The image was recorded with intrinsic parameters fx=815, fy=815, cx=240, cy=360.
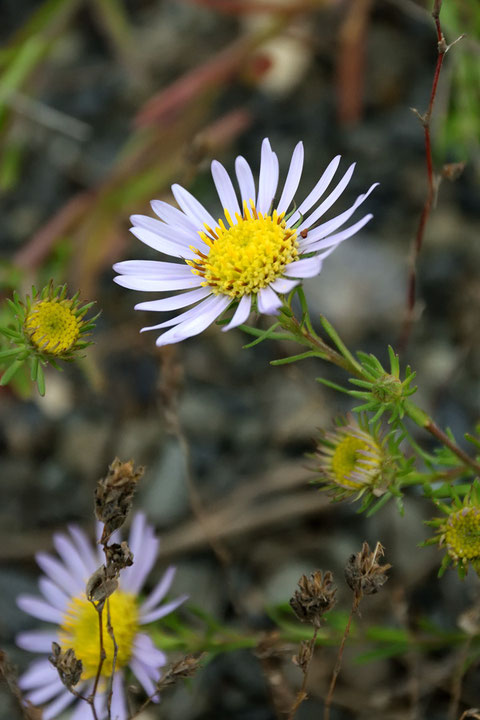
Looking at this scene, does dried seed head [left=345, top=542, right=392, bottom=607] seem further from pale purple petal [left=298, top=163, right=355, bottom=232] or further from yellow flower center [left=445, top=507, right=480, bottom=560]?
pale purple petal [left=298, top=163, right=355, bottom=232]

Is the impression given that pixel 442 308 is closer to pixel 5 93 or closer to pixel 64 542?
pixel 64 542

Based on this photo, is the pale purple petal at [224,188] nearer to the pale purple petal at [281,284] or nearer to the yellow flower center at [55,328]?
the pale purple petal at [281,284]

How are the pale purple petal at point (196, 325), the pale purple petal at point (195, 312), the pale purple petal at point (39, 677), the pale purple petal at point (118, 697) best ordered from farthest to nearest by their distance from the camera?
the pale purple petal at point (39, 677), the pale purple petal at point (118, 697), the pale purple petal at point (195, 312), the pale purple petal at point (196, 325)

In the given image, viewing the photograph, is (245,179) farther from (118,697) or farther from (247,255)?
(118,697)

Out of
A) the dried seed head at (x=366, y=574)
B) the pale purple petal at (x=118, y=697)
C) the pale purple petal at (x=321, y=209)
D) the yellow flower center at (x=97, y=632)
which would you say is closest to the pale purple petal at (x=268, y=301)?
the pale purple petal at (x=321, y=209)

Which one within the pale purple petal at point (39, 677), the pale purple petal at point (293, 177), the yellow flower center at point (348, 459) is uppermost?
the pale purple petal at point (293, 177)

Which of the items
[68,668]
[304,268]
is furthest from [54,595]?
[304,268]
